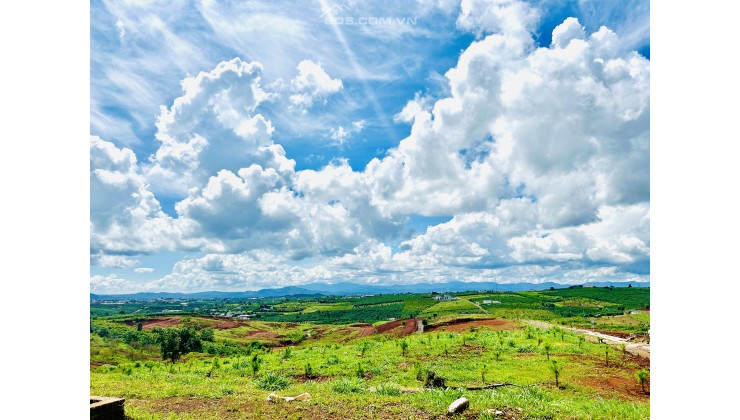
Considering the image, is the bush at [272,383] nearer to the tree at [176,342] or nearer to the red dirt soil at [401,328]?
the tree at [176,342]

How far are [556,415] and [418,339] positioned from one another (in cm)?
1658

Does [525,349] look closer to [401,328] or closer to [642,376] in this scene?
[642,376]

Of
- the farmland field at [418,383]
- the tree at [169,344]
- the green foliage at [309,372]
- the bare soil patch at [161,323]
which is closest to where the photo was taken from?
the farmland field at [418,383]

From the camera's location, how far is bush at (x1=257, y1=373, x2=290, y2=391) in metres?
15.9

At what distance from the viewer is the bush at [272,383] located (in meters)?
15.9

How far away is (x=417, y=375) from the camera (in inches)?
648

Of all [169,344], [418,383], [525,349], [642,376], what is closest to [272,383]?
[418,383]

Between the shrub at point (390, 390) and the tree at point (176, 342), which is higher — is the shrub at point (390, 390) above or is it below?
above

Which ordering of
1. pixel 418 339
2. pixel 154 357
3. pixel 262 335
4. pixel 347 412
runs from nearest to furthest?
pixel 347 412 < pixel 418 339 < pixel 154 357 < pixel 262 335

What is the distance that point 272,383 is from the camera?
1642 cm

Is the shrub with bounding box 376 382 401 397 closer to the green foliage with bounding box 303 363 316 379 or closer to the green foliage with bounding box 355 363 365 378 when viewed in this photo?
the green foliage with bounding box 355 363 365 378

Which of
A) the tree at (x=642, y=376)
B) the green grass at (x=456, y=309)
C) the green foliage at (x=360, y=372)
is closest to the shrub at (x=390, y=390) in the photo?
the green foliage at (x=360, y=372)
